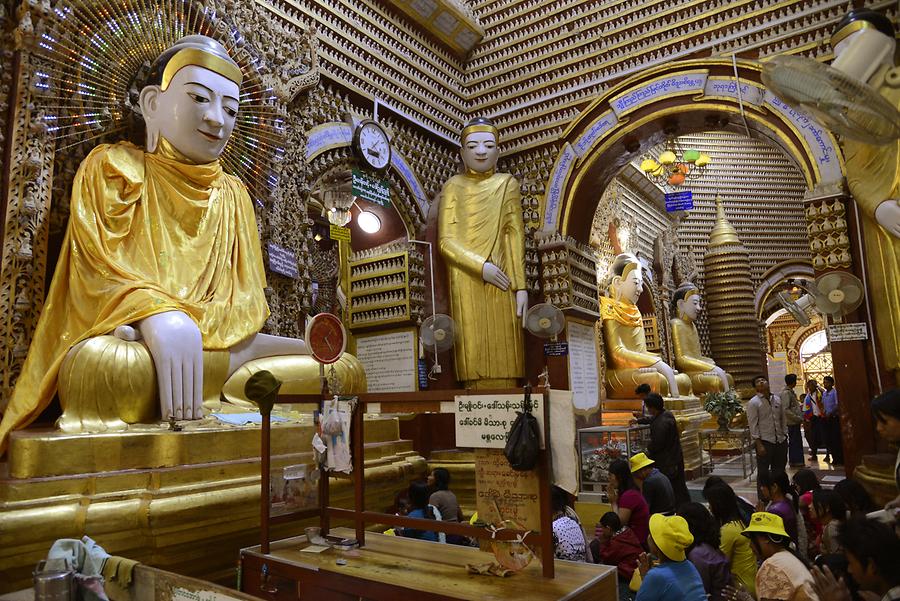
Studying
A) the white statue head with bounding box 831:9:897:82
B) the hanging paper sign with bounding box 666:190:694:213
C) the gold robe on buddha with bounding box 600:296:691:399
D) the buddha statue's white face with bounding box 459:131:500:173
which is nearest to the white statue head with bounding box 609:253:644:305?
the gold robe on buddha with bounding box 600:296:691:399

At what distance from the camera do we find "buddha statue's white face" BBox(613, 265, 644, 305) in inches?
387

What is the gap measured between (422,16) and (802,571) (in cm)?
697

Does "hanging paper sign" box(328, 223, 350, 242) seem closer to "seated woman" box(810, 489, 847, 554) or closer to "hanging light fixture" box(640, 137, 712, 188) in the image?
"seated woman" box(810, 489, 847, 554)

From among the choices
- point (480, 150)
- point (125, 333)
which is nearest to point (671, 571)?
point (125, 333)

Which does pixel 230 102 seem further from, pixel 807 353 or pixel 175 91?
pixel 807 353

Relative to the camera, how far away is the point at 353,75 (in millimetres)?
6551

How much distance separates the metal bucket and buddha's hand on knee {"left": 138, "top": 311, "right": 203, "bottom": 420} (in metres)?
1.77

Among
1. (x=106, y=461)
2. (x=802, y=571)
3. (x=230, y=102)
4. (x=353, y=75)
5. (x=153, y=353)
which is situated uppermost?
(x=353, y=75)

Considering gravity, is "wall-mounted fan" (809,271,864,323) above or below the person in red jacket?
above

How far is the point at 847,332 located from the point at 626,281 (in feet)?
15.0

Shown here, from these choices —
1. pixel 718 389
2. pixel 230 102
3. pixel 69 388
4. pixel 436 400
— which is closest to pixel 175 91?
pixel 230 102

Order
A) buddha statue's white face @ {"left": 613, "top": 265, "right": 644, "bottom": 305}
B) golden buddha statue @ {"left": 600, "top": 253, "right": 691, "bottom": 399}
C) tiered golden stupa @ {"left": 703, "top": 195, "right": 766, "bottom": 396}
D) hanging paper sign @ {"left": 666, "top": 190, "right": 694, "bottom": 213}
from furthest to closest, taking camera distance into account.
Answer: tiered golden stupa @ {"left": 703, "top": 195, "right": 766, "bottom": 396} < hanging paper sign @ {"left": 666, "top": 190, "right": 694, "bottom": 213} < buddha statue's white face @ {"left": 613, "top": 265, "right": 644, "bottom": 305} < golden buddha statue @ {"left": 600, "top": 253, "right": 691, "bottom": 399}

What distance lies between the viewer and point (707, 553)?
2.69 m

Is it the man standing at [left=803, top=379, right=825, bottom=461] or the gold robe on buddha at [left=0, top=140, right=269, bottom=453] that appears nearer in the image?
the gold robe on buddha at [left=0, top=140, right=269, bottom=453]
